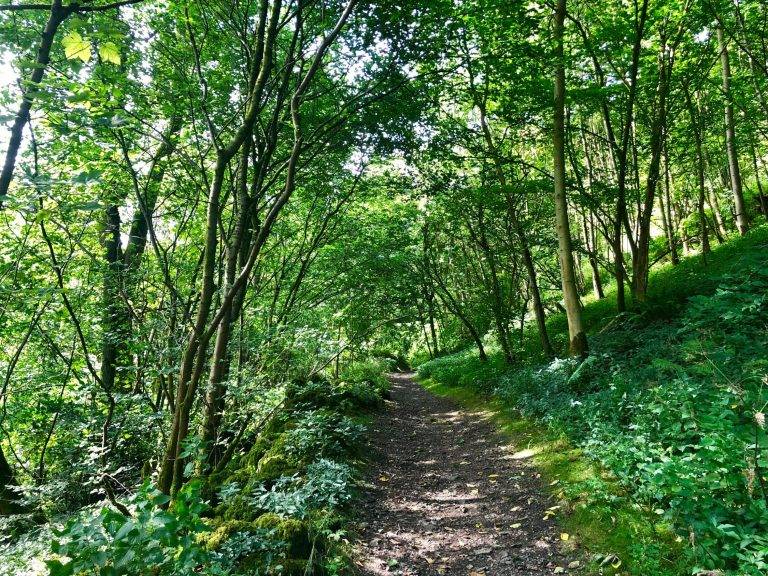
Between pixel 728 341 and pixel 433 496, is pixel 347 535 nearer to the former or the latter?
pixel 433 496

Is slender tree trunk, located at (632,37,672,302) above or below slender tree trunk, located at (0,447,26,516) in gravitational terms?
above

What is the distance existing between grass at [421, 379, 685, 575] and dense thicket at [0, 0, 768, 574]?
1.62ft

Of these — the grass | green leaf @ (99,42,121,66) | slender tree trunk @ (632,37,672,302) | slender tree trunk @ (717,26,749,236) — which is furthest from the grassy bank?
slender tree trunk @ (717,26,749,236)

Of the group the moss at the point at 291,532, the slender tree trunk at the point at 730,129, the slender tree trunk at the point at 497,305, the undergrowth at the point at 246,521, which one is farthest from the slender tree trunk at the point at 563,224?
the moss at the point at 291,532

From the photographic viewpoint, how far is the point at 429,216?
16.1m

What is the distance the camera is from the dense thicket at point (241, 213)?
3.81m

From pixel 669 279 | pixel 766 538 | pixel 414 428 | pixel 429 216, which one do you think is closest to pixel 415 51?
pixel 766 538

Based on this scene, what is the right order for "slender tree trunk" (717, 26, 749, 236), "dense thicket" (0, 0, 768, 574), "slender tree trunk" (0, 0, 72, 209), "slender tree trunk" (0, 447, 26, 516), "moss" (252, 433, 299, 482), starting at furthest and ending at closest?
"slender tree trunk" (717, 26, 749, 236) < "slender tree trunk" (0, 447, 26, 516) < "moss" (252, 433, 299, 482) < "dense thicket" (0, 0, 768, 574) < "slender tree trunk" (0, 0, 72, 209)

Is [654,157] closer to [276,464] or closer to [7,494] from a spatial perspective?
[276,464]

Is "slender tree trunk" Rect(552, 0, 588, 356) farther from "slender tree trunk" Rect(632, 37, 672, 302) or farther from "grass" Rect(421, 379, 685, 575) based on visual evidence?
"slender tree trunk" Rect(632, 37, 672, 302)

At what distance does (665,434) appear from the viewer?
13.3 feet

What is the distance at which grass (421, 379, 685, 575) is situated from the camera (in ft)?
11.3

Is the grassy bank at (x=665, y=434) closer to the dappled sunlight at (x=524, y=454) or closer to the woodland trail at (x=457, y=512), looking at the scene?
the dappled sunlight at (x=524, y=454)

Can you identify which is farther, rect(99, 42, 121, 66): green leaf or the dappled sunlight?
the dappled sunlight
